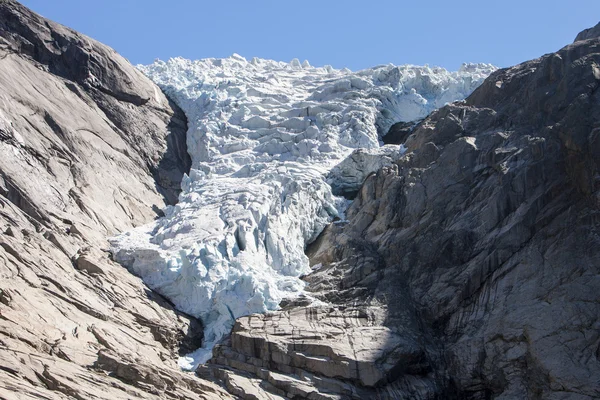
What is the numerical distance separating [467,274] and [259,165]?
55.4 ft

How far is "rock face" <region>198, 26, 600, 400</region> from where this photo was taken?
3444 centimetres

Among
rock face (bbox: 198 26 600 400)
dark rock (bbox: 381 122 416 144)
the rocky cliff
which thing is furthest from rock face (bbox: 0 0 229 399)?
dark rock (bbox: 381 122 416 144)

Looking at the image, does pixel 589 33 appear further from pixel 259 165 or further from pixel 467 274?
pixel 467 274

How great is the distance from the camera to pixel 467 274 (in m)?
38.6

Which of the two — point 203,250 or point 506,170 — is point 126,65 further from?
point 506,170

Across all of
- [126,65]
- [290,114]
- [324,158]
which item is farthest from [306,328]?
[126,65]

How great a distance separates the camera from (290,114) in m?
57.0

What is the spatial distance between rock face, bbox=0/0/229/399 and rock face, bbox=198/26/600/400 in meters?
4.16

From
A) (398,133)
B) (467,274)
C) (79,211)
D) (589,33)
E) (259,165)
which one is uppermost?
(589,33)

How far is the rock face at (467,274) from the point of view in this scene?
34438 mm

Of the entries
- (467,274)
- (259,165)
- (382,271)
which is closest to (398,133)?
(259,165)

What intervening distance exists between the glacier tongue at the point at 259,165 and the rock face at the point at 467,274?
7.00 feet

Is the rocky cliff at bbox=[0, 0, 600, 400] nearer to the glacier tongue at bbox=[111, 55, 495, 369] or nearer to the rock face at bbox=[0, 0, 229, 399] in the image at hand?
the rock face at bbox=[0, 0, 229, 399]

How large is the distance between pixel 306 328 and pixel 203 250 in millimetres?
7804
